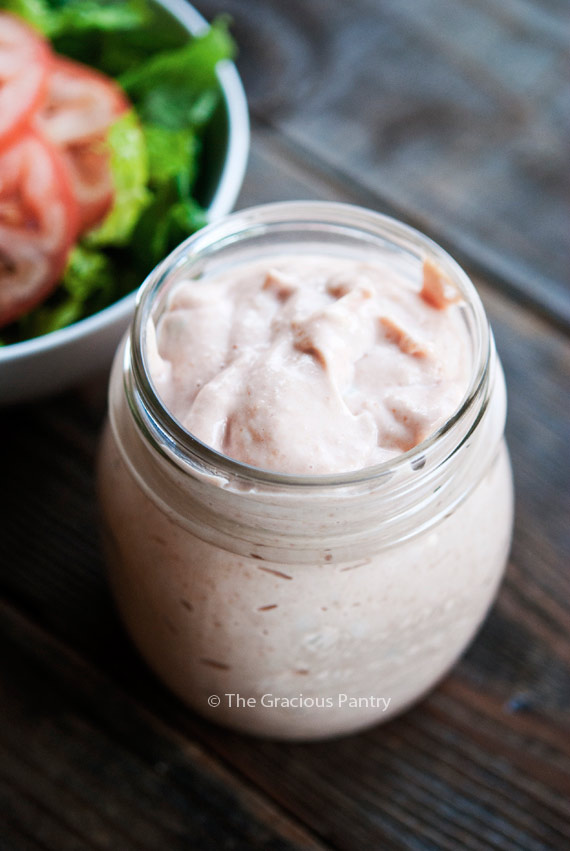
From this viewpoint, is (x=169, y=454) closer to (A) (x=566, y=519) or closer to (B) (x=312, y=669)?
(B) (x=312, y=669)

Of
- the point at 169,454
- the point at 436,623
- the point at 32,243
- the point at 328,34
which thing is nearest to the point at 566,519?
the point at 436,623

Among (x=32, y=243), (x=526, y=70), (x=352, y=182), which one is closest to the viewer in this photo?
(x=32, y=243)

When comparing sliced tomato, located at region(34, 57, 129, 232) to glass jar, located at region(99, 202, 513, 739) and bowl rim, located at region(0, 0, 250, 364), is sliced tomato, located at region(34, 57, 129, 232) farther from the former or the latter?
glass jar, located at region(99, 202, 513, 739)

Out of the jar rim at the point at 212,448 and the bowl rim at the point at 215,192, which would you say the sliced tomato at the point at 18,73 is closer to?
the bowl rim at the point at 215,192

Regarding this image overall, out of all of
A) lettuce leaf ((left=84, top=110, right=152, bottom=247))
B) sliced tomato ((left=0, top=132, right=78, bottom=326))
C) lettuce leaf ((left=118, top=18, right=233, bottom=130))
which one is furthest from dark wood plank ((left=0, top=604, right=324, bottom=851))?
lettuce leaf ((left=118, top=18, right=233, bottom=130))

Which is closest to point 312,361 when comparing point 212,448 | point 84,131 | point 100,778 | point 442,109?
point 212,448

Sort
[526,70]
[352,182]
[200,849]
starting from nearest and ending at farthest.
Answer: [200,849], [352,182], [526,70]

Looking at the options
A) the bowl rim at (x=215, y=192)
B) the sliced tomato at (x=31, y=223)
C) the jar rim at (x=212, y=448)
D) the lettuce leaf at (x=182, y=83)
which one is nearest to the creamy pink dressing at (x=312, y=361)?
the jar rim at (x=212, y=448)
